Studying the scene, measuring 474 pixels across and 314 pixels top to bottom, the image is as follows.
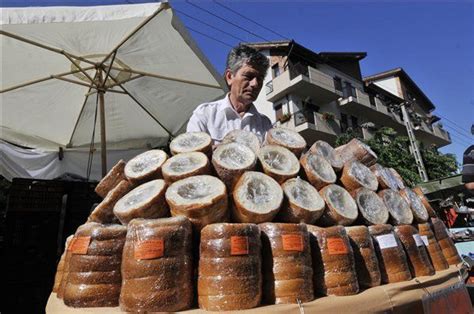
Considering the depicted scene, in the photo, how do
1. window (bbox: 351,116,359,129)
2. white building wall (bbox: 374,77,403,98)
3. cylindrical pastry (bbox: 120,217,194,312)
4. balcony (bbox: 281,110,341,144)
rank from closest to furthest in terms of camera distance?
cylindrical pastry (bbox: 120,217,194,312) → balcony (bbox: 281,110,341,144) → window (bbox: 351,116,359,129) → white building wall (bbox: 374,77,403,98)

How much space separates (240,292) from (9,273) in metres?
3.15

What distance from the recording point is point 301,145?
2449 millimetres

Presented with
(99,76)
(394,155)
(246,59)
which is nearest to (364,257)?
(246,59)

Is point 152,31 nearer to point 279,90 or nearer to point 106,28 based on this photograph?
point 106,28

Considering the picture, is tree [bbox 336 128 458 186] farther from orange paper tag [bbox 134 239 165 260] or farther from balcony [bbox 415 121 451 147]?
orange paper tag [bbox 134 239 165 260]

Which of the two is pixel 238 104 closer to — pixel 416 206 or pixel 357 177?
pixel 357 177

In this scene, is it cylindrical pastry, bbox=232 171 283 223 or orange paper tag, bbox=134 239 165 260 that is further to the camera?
cylindrical pastry, bbox=232 171 283 223

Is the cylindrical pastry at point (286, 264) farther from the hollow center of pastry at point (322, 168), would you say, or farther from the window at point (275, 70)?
the window at point (275, 70)

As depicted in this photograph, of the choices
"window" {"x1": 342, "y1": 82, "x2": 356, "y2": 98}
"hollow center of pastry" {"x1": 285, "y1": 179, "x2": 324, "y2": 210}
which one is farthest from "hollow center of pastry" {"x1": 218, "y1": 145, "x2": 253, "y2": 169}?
"window" {"x1": 342, "y1": 82, "x2": 356, "y2": 98}

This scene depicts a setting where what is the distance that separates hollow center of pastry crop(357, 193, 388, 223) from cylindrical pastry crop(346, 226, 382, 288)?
0.95ft

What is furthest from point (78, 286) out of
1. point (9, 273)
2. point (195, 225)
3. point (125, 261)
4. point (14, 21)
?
point (14, 21)

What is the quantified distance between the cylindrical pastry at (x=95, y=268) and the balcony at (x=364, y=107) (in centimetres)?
2357

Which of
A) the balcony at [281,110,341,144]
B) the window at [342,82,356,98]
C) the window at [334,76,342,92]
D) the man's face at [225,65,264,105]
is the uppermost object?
the window at [334,76,342,92]

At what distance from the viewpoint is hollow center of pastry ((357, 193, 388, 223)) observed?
7.25ft
